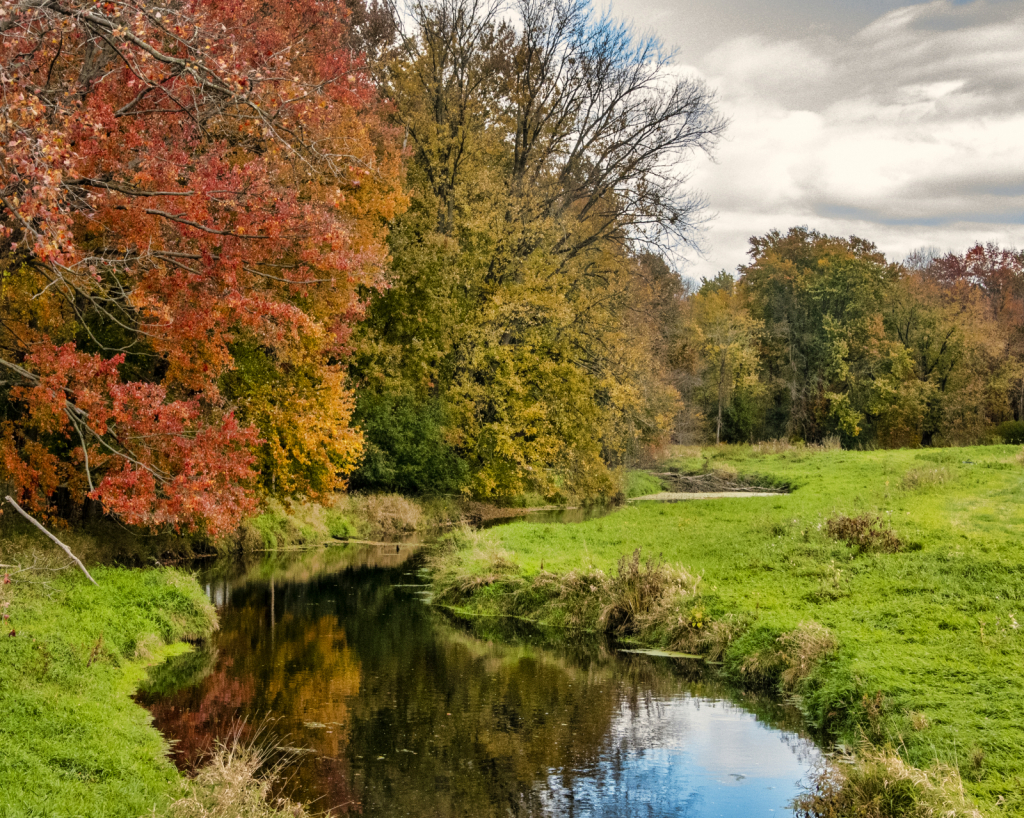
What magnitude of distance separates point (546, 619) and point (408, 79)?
70.2 feet

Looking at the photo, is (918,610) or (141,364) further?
(141,364)

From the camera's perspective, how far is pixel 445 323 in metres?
30.4

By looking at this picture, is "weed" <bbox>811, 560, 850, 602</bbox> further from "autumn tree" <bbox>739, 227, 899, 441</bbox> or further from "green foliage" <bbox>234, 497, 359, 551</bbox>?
"autumn tree" <bbox>739, 227, 899, 441</bbox>

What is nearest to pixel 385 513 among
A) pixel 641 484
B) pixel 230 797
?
pixel 641 484

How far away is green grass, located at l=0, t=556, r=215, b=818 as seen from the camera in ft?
25.7

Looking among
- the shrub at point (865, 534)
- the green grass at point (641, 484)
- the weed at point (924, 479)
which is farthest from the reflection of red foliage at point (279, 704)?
the green grass at point (641, 484)

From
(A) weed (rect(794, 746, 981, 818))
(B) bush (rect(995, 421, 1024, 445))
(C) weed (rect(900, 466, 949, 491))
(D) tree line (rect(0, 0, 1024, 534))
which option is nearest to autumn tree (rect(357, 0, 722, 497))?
(D) tree line (rect(0, 0, 1024, 534))

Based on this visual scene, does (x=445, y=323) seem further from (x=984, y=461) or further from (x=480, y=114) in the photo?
(x=984, y=461)

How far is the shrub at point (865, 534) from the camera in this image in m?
16.9

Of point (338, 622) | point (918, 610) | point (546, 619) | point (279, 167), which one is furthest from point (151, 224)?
point (918, 610)

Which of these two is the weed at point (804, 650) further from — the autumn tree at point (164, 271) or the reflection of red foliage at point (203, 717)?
the autumn tree at point (164, 271)

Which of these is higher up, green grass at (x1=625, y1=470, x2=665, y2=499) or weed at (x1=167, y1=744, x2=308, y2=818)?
green grass at (x1=625, y1=470, x2=665, y2=499)

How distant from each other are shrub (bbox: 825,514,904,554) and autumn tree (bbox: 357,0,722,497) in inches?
468

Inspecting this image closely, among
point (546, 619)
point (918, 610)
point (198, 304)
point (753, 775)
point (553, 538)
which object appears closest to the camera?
point (753, 775)
